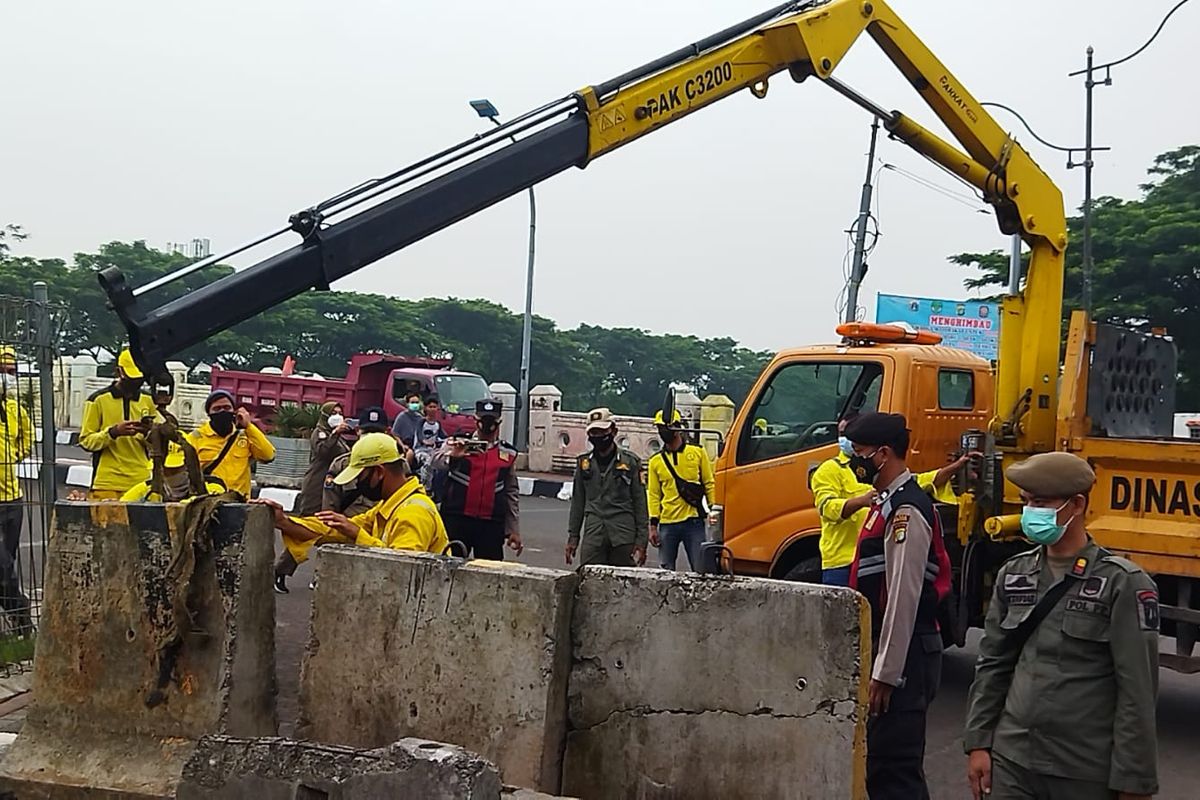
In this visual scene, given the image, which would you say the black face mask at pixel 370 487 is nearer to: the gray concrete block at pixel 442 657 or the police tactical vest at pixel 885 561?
the gray concrete block at pixel 442 657

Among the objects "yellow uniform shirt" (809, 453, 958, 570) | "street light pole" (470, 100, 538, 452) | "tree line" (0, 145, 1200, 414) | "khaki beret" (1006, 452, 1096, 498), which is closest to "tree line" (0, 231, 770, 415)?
"tree line" (0, 145, 1200, 414)

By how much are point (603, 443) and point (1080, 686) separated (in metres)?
5.31

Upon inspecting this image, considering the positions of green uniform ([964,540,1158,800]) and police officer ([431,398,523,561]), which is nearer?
green uniform ([964,540,1158,800])

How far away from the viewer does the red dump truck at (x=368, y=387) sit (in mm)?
24344

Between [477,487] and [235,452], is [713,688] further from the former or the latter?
[235,452]

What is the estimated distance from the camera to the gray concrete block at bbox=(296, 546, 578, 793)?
13.6 ft

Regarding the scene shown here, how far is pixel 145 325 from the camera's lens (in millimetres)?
5531

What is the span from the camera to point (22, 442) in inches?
273

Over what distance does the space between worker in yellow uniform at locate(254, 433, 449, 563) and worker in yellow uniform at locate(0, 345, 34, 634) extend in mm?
2814

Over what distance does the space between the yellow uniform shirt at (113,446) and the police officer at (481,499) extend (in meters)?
2.03

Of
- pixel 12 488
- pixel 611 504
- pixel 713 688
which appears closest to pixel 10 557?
pixel 12 488

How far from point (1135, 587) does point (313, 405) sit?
22.3 meters

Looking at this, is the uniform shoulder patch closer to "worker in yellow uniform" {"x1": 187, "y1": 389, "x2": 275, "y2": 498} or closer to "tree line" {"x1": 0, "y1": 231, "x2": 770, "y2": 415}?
"worker in yellow uniform" {"x1": 187, "y1": 389, "x2": 275, "y2": 498}

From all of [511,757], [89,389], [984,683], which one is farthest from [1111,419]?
[89,389]
